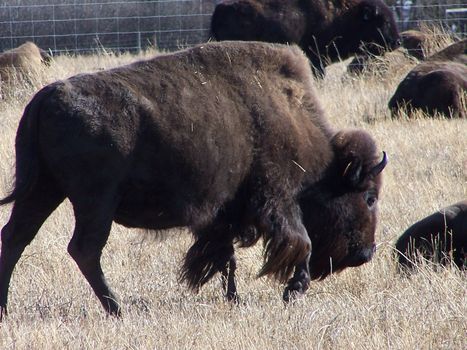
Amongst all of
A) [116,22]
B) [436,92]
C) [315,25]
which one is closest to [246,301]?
[436,92]

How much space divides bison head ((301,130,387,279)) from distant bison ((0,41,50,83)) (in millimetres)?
8909

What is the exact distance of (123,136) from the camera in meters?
5.46

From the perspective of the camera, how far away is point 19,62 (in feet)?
49.8

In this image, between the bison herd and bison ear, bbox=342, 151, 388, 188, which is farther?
bison ear, bbox=342, 151, 388, 188

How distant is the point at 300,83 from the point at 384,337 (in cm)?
216

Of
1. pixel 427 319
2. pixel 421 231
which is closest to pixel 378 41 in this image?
pixel 421 231

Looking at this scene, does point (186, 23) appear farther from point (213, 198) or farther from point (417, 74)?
point (213, 198)

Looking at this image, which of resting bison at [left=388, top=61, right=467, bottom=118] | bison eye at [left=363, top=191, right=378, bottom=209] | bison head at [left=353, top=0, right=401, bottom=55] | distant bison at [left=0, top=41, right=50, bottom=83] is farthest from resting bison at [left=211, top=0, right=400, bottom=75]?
bison eye at [left=363, top=191, right=378, bottom=209]

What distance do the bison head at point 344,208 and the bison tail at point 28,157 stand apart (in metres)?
1.79

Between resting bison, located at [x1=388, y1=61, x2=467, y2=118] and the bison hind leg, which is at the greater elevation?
the bison hind leg

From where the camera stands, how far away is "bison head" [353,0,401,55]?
16.8 m

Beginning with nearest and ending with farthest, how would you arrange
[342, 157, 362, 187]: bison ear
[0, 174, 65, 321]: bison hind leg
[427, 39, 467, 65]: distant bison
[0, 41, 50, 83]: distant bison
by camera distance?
[0, 174, 65, 321]: bison hind leg
[342, 157, 362, 187]: bison ear
[427, 39, 467, 65]: distant bison
[0, 41, 50, 83]: distant bison

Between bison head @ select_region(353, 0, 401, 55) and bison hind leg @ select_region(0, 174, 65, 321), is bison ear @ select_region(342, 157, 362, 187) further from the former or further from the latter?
bison head @ select_region(353, 0, 401, 55)

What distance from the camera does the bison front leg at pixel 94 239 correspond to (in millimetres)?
A: 5441
